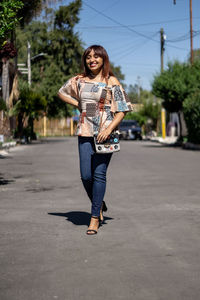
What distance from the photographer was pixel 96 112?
6.06 m

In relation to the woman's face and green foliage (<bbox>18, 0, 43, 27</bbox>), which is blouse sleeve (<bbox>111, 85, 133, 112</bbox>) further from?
green foliage (<bbox>18, 0, 43, 27</bbox>)

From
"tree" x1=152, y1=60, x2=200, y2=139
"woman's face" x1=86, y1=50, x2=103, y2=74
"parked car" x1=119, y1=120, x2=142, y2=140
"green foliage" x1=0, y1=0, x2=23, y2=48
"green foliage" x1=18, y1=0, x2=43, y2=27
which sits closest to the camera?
"woman's face" x1=86, y1=50, x2=103, y2=74

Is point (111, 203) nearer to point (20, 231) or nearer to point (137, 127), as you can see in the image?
point (20, 231)

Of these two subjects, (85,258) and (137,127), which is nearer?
(85,258)

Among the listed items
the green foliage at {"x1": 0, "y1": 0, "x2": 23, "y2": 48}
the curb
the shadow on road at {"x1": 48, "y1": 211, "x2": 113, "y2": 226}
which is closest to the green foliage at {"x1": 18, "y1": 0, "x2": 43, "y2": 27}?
the curb

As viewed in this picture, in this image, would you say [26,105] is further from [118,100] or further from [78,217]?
[118,100]

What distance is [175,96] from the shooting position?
113 feet

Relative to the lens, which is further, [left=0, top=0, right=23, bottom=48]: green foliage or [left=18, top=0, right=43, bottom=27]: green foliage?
[left=18, top=0, right=43, bottom=27]: green foliage

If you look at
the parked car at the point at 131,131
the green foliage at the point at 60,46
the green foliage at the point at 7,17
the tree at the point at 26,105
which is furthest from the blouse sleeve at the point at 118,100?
the green foliage at the point at 60,46

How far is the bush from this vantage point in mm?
27991

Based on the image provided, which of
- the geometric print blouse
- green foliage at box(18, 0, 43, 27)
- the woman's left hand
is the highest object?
green foliage at box(18, 0, 43, 27)

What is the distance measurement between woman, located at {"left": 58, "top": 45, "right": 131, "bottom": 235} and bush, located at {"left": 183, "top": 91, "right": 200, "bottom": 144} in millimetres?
21905

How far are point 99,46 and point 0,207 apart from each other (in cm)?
305

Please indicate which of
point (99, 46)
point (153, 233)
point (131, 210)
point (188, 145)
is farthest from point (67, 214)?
point (188, 145)
